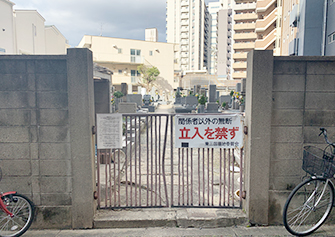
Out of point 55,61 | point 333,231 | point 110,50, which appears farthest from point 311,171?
point 110,50

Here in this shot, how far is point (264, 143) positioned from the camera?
3.79 meters

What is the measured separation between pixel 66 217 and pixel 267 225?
307 centimetres

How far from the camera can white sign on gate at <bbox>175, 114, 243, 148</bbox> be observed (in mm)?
3975

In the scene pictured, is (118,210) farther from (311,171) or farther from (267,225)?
(311,171)

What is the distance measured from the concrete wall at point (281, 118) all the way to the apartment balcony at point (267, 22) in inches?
1660

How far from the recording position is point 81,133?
3.75 metres

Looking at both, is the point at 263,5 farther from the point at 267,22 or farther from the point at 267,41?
the point at 267,41

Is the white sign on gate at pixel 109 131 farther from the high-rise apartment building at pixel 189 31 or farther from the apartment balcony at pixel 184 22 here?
the apartment balcony at pixel 184 22

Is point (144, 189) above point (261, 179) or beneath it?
beneath

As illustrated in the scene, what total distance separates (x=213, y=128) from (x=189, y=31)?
8422cm

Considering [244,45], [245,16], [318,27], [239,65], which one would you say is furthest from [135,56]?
[318,27]

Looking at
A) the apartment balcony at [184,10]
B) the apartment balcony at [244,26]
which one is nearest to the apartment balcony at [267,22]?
the apartment balcony at [244,26]

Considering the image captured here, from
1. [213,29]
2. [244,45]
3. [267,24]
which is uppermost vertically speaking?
[213,29]

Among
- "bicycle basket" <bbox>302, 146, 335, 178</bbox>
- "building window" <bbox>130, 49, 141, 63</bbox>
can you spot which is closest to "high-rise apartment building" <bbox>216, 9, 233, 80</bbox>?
"building window" <bbox>130, 49, 141, 63</bbox>
